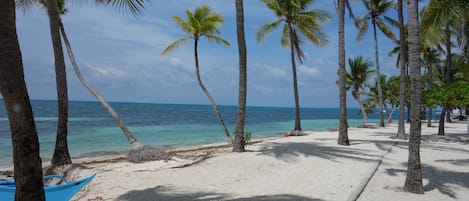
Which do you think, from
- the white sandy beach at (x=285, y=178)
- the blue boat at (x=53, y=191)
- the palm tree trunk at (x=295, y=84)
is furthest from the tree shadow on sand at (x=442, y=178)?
the palm tree trunk at (x=295, y=84)

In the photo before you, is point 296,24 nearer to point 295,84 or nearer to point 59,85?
point 295,84

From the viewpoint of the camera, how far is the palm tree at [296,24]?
1934 cm

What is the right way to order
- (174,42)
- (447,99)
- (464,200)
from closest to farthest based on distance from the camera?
(464,200) < (447,99) < (174,42)

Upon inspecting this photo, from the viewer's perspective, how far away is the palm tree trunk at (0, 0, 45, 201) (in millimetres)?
3271

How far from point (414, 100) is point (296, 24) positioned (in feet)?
49.3

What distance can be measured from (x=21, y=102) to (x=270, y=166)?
6.25 metres

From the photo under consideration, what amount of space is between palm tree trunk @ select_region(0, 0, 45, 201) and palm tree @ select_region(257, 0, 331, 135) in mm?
17207

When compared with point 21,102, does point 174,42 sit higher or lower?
higher

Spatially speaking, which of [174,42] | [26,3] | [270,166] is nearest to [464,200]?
[270,166]

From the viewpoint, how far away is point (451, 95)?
13.1 m

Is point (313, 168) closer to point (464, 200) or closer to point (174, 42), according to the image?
point (464, 200)

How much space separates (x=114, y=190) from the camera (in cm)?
655

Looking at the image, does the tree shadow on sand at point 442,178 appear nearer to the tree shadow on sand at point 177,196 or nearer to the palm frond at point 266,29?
the tree shadow on sand at point 177,196

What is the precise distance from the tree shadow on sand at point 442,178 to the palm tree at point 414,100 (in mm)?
526
